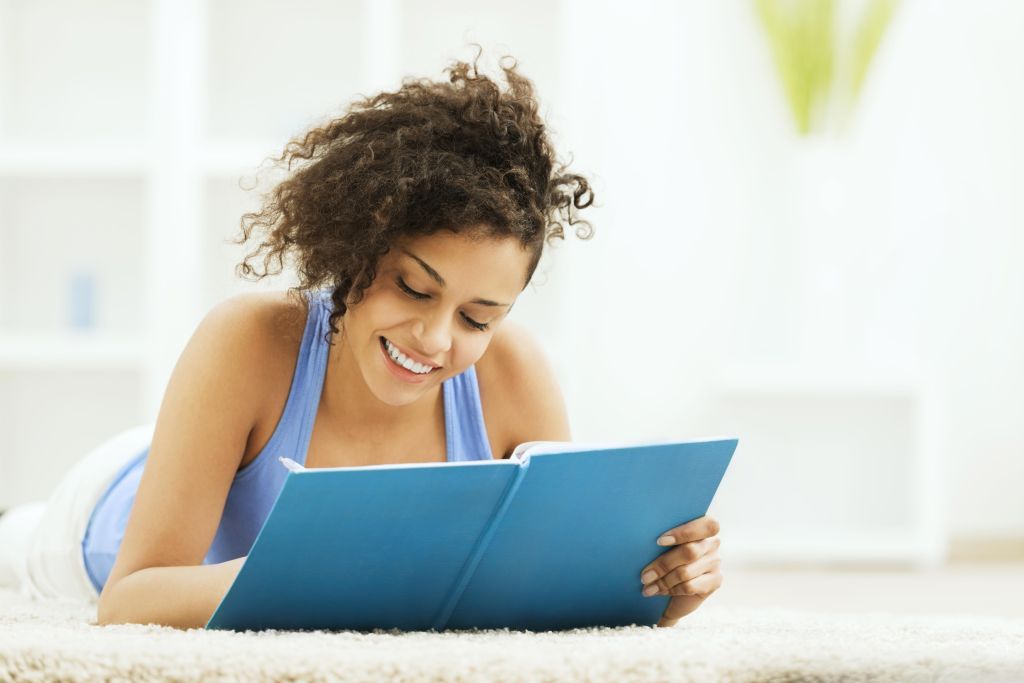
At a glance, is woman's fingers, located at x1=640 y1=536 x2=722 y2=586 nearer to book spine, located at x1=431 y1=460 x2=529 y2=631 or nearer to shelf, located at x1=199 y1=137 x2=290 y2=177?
book spine, located at x1=431 y1=460 x2=529 y2=631

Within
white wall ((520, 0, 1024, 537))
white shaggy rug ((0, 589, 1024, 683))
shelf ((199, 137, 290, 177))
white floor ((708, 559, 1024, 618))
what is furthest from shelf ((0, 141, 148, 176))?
white shaggy rug ((0, 589, 1024, 683))

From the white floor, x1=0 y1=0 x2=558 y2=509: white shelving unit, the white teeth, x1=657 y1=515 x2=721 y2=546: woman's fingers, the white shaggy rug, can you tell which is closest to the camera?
the white shaggy rug

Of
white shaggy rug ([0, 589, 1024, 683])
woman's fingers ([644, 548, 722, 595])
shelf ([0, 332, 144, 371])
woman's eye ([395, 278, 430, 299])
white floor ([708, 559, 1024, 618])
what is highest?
woman's eye ([395, 278, 430, 299])

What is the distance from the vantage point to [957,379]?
11.8 feet

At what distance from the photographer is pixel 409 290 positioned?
1316mm

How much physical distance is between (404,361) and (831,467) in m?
2.32

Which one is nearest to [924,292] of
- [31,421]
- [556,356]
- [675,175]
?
[675,175]

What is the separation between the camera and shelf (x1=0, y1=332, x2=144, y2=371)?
3.35 m

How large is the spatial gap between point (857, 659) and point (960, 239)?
286 cm

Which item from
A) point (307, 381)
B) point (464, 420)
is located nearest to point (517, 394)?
point (464, 420)

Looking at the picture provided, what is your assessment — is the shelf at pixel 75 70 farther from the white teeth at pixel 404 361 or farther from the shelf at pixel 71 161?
the white teeth at pixel 404 361

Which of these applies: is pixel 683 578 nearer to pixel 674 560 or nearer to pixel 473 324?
pixel 674 560

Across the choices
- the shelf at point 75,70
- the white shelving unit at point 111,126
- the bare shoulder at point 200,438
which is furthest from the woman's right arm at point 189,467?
the shelf at point 75,70

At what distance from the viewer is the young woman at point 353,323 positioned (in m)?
1.28
